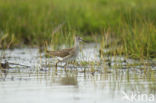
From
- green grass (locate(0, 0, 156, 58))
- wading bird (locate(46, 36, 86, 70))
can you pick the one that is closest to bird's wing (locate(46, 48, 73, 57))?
wading bird (locate(46, 36, 86, 70))

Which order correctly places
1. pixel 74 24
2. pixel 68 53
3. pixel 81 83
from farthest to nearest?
pixel 74 24 → pixel 68 53 → pixel 81 83

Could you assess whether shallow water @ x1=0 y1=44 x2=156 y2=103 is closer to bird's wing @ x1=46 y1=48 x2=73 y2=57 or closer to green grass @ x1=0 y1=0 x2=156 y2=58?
bird's wing @ x1=46 y1=48 x2=73 y2=57

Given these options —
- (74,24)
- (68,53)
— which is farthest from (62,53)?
(74,24)

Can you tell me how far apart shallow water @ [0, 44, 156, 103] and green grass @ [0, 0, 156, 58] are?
0.63m

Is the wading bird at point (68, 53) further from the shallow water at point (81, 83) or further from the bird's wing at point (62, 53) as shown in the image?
the shallow water at point (81, 83)

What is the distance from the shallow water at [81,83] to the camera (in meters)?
6.84

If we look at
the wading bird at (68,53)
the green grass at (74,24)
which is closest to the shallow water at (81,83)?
the wading bird at (68,53)

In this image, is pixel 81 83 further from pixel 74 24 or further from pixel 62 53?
pixel 74 24

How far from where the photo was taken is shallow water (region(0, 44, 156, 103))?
6.84 metres

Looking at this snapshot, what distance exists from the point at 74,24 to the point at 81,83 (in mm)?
6057

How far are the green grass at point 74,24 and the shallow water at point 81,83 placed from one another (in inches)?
24.8

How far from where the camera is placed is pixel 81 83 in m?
8.26

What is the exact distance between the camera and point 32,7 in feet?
56.7

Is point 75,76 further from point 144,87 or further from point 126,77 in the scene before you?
point 144,87
